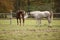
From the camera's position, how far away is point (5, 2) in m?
28.1

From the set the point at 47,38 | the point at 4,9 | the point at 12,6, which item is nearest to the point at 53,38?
the point at 47,38

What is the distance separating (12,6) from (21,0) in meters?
2.52

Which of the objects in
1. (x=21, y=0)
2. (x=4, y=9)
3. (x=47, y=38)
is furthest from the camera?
(x=21, y=0)

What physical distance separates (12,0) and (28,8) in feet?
11.3

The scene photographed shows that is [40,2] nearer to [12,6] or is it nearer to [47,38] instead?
[12,6]

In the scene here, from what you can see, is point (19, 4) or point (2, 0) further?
point (19, 4)


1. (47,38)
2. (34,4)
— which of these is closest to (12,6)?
(34,4)

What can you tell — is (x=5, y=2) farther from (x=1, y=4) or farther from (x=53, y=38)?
(x=53, y=38)

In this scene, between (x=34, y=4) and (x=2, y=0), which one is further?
(x=34, y=4)

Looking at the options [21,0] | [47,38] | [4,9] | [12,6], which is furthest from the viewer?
[21,0]

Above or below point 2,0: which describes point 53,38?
below

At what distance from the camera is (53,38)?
30.8 feet

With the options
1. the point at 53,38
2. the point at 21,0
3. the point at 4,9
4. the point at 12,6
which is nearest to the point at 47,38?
the point at 53,38

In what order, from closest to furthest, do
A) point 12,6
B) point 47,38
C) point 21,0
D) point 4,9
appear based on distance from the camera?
point 47,38 < point 4,9 < point 12,6 < point 21,0
